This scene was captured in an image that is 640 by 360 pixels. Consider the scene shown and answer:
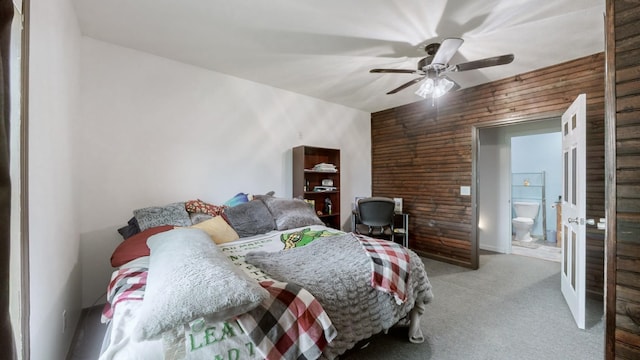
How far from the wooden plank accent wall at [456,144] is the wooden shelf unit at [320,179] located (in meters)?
1.20

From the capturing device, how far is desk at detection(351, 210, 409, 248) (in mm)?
4227

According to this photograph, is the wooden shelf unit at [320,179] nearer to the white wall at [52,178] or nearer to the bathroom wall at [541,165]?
the white wall at [52,178]

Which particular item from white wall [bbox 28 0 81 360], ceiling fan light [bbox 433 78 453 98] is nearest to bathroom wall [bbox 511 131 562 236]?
ceiling fan light [bbox 433 78 453 98]

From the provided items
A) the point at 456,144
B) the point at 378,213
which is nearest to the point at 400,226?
the point at 378,213

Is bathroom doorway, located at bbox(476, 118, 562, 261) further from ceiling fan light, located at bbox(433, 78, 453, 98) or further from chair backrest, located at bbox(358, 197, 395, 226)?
ceiling fan light, located at bbox(433, 78, 453, 98)

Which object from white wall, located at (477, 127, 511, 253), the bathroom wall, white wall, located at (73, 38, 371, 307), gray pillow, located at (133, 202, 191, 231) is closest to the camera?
gray pillow, located at (133, 202, 191, 231)

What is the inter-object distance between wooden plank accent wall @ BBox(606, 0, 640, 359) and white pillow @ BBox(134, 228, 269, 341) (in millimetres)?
1577

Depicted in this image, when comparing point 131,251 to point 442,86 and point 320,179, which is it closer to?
point 320,179

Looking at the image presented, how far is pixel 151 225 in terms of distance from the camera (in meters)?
2.36

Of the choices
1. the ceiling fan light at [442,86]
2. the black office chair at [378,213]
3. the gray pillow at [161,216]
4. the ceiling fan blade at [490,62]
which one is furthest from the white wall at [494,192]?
the gray pillow at [161,216]

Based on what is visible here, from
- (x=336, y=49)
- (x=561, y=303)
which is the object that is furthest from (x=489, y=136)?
(x=336, y=49)

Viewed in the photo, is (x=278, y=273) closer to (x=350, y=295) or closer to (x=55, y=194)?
(x=350, y=295)

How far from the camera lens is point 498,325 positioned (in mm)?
2264

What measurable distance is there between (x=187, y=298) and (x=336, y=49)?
2.54 metres
